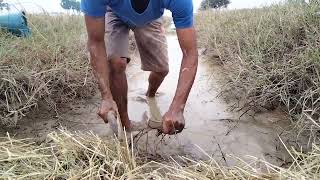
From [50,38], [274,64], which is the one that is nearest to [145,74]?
[50,38]

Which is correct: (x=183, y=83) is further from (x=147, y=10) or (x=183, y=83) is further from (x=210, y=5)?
(x=210, y=5)

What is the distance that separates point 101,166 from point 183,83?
710mm

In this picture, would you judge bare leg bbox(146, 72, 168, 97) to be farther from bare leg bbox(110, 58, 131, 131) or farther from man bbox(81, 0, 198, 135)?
bare leg bbox(110, 58, 131, 131)

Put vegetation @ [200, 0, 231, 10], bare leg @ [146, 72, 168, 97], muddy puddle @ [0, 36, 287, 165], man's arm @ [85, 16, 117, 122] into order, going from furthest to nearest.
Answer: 1. vegetation @ [200, 0, 231, 10]
2. bare leg @ [146, 72, 168, 97]
3. muddy puddle @ [0, 36, 287, 165]
4. man's arm @ [85, 16, 117, 122]

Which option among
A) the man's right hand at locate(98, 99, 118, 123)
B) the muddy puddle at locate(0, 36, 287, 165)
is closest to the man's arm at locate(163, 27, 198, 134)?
the muddy puddle at locate(0, 36, 287, 165)

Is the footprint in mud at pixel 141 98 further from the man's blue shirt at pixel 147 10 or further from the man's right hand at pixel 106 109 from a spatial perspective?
the man's right hand at pixel 106 109

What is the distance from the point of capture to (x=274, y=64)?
12.1 ft

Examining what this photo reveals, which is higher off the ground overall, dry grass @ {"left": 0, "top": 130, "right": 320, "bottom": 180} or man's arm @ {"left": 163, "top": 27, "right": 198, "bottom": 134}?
man's arm @ {"left": 163, "top": 27, "right": 198, "bottom": 134}

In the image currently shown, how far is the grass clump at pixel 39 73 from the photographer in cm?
338

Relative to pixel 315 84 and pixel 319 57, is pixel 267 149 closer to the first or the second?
pixel 315 84

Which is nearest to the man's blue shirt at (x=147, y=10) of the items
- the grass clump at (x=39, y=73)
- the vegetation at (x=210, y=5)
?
the grass clump at (x=39, y=73)

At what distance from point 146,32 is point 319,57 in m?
1.27

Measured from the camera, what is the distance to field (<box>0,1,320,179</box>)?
7.13ft

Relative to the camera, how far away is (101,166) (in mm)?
2174
